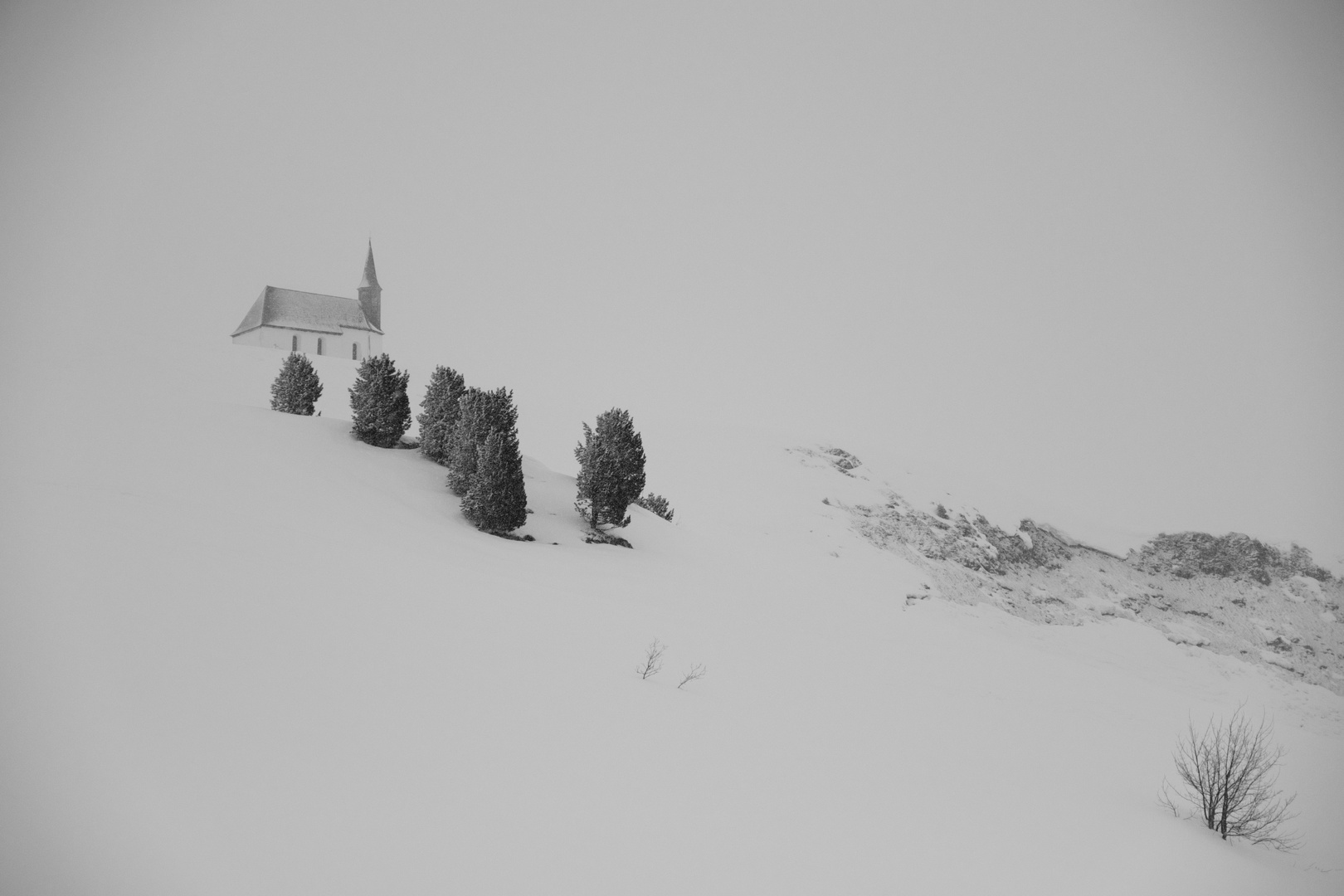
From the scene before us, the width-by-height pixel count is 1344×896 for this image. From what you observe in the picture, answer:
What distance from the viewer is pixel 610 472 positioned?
2184cm

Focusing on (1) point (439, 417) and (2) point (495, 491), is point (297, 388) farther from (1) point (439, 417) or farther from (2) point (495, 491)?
(2) point (495, 491)

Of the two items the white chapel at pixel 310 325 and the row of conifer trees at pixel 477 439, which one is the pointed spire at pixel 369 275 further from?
the row of conifer trees at pixel 477 439

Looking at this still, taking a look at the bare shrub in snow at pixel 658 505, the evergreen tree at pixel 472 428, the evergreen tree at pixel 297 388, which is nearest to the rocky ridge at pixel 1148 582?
the bare shrub in snow at pixel 658 505

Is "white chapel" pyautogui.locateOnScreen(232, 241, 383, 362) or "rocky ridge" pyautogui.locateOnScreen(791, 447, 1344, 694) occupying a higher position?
"white chapel" pyautogui.locateOnScreen(232, 241, 383, 362)

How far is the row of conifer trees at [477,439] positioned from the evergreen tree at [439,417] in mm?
30

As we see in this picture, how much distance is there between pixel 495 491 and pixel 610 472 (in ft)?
14.7

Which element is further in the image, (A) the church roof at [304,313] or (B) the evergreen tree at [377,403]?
(A) the church roof at [304,313]

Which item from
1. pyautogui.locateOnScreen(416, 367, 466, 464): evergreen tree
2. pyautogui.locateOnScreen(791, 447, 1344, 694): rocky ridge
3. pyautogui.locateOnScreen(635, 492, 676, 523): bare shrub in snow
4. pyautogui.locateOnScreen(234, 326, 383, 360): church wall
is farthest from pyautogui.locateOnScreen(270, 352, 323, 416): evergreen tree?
pyautogui.locateOnScreen(791, 447, 1344, 694): rocky ridge

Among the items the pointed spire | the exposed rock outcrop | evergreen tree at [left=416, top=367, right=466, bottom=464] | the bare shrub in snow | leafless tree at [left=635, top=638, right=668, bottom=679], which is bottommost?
leafless tree at [left=635, top=638, right=668, bottom=679]

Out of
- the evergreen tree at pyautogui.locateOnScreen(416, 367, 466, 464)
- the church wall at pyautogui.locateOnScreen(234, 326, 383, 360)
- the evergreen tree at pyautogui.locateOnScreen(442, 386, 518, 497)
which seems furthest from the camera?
the church wall at pyautogui.locateOnScreen(234, 326, 383, 360)

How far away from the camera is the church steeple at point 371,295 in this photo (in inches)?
2188

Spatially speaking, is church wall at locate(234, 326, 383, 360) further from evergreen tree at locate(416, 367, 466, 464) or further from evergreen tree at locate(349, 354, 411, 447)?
evergreen tree at locate(416, 367, 466, 464)

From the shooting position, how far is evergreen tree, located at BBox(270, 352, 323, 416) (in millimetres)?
24125

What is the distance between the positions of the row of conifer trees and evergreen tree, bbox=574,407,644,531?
0.10ft
